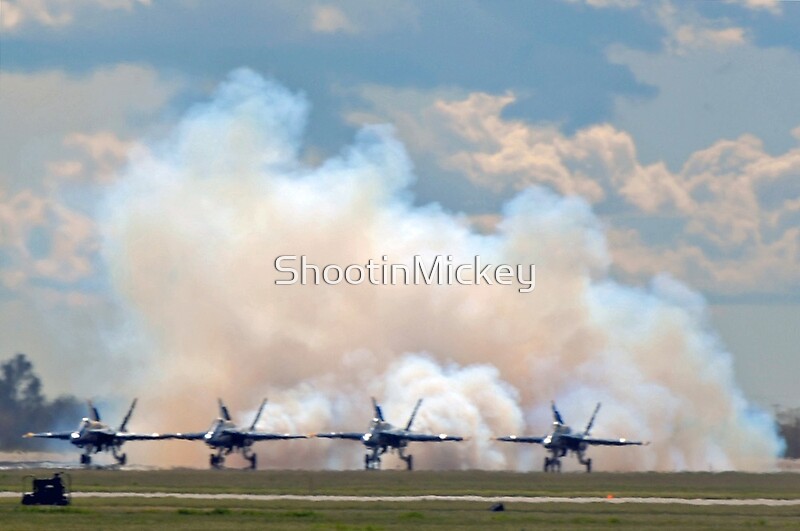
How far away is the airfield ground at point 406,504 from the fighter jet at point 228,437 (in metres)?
15.2

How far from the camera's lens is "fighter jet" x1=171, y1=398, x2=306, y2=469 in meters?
132

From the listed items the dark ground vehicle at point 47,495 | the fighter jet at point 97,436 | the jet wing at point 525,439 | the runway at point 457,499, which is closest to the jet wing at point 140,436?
the fighter jet at point 97,436

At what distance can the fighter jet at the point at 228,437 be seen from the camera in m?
132

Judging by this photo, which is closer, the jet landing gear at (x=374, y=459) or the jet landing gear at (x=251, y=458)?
the jet landing gear at (x=374, y=459)

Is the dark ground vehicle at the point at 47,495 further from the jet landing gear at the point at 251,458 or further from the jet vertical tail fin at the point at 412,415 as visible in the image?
the jet vertical tail fin at the point at 412,415

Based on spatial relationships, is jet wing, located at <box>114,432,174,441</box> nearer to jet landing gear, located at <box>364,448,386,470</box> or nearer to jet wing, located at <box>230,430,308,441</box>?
jet wing, located at <box>230,430,308,441</box>

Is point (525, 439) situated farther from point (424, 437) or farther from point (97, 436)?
point (97, 436)

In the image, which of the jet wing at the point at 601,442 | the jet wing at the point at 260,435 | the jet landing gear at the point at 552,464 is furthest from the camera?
the jet wing at the point at 260,435

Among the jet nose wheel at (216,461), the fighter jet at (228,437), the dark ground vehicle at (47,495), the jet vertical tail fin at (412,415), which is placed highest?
the jet vertical tail fin at (412,415)

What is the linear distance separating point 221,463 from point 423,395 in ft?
58.0

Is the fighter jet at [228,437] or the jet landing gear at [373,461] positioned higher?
the fighter jet at [228,437]

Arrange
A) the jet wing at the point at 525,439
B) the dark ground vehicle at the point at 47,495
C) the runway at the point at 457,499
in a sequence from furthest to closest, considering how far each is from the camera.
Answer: the jet wing at the point at 525,439
the runway at the point at 457,499
the dark ground vehicle at the point at 47,495

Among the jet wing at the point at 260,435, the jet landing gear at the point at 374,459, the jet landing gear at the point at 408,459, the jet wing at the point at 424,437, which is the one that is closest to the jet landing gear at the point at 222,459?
the jet wing at the point at 260,435

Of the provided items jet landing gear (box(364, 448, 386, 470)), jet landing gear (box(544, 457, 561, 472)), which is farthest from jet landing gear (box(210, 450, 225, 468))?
jet landing gear (box(544, 457, 561, 472))
